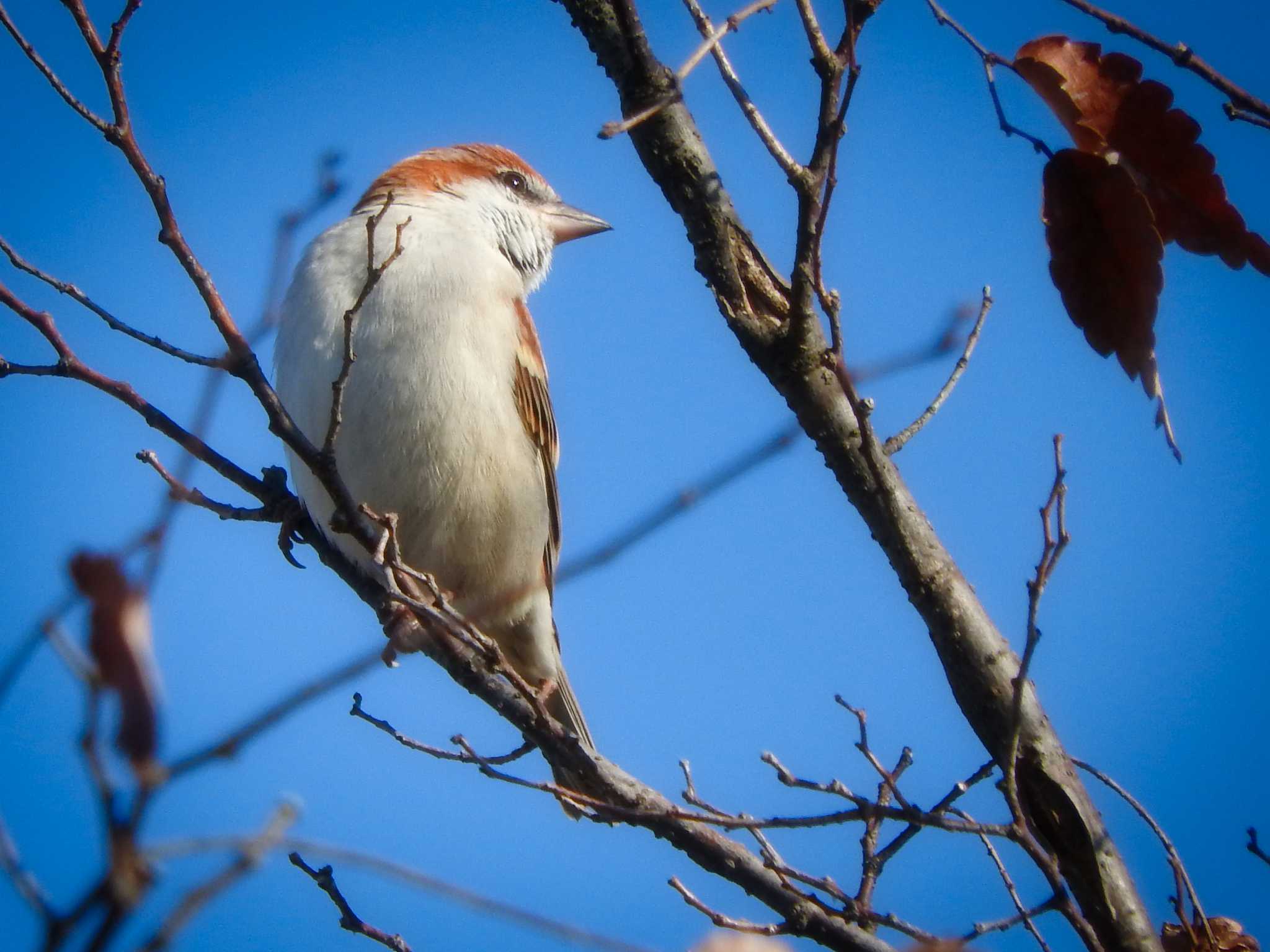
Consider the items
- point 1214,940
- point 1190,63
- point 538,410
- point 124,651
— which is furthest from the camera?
point 538,410

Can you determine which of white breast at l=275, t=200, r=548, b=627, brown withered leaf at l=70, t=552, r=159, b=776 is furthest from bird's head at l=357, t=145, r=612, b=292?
brown withered leaf at l=70, t=552, r=159, b=776

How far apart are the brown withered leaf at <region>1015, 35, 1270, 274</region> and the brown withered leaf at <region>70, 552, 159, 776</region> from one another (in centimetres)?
192

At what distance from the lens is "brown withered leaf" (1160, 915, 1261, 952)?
9.54 ft

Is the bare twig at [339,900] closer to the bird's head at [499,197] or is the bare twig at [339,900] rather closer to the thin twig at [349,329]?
the thin twig at [349,329]

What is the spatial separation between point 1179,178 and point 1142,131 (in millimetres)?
134

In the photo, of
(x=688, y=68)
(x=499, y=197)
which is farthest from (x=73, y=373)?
(x=499, y=197)

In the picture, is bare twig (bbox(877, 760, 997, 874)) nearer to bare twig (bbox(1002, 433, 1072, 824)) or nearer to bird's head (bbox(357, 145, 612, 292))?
bare twig (bbox(1002, 433, 1072, 824))

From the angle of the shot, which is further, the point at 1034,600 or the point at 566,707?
the point at 566,707

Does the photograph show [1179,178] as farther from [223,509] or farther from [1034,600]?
[223,509]

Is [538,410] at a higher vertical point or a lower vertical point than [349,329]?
higher

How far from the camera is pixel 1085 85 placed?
7.61ft

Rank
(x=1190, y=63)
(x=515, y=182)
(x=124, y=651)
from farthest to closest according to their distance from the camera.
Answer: (x=515, y=182) < (x=1190, y=63) < (x=124, y=651)

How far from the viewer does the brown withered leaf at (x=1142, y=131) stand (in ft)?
7.12

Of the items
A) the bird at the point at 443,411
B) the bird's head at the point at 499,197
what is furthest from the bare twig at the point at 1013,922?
the bird's head at the point at 499,197
